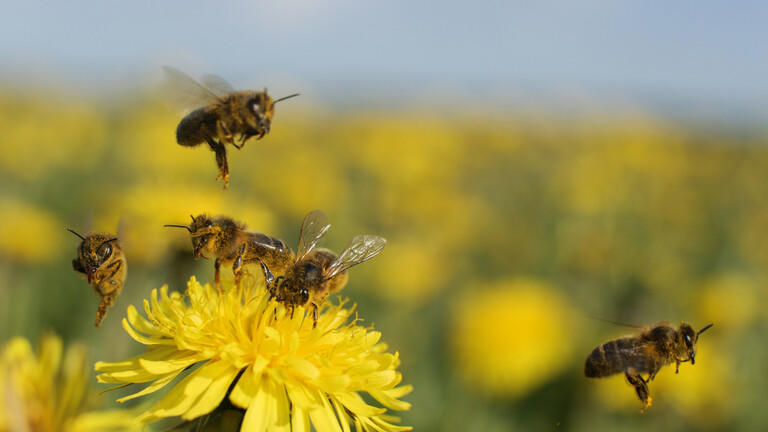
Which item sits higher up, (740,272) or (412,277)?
(740,272)

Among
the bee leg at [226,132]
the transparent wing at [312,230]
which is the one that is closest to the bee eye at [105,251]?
the bee leg at [226,132]

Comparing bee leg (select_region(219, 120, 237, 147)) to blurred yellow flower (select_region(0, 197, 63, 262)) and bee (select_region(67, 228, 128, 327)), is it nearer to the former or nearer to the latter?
bee (select_region(67, 228, 128, 327))

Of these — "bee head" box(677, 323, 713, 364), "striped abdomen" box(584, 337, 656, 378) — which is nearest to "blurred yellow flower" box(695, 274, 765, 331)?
"bee head" box(677, 323, 713, 364)

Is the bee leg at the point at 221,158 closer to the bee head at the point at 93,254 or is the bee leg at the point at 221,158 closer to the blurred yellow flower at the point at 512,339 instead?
the bee head at the point at 93,254

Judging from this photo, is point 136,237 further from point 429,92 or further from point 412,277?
point 429,92

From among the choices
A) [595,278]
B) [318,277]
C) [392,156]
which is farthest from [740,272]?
[318,277]

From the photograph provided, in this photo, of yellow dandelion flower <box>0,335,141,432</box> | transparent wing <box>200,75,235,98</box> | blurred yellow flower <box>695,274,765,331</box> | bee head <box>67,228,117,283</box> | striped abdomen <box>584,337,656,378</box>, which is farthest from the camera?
blurred yellow flower <box>695,274,765,331</box>

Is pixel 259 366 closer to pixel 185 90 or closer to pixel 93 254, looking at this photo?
pixel 93 254
